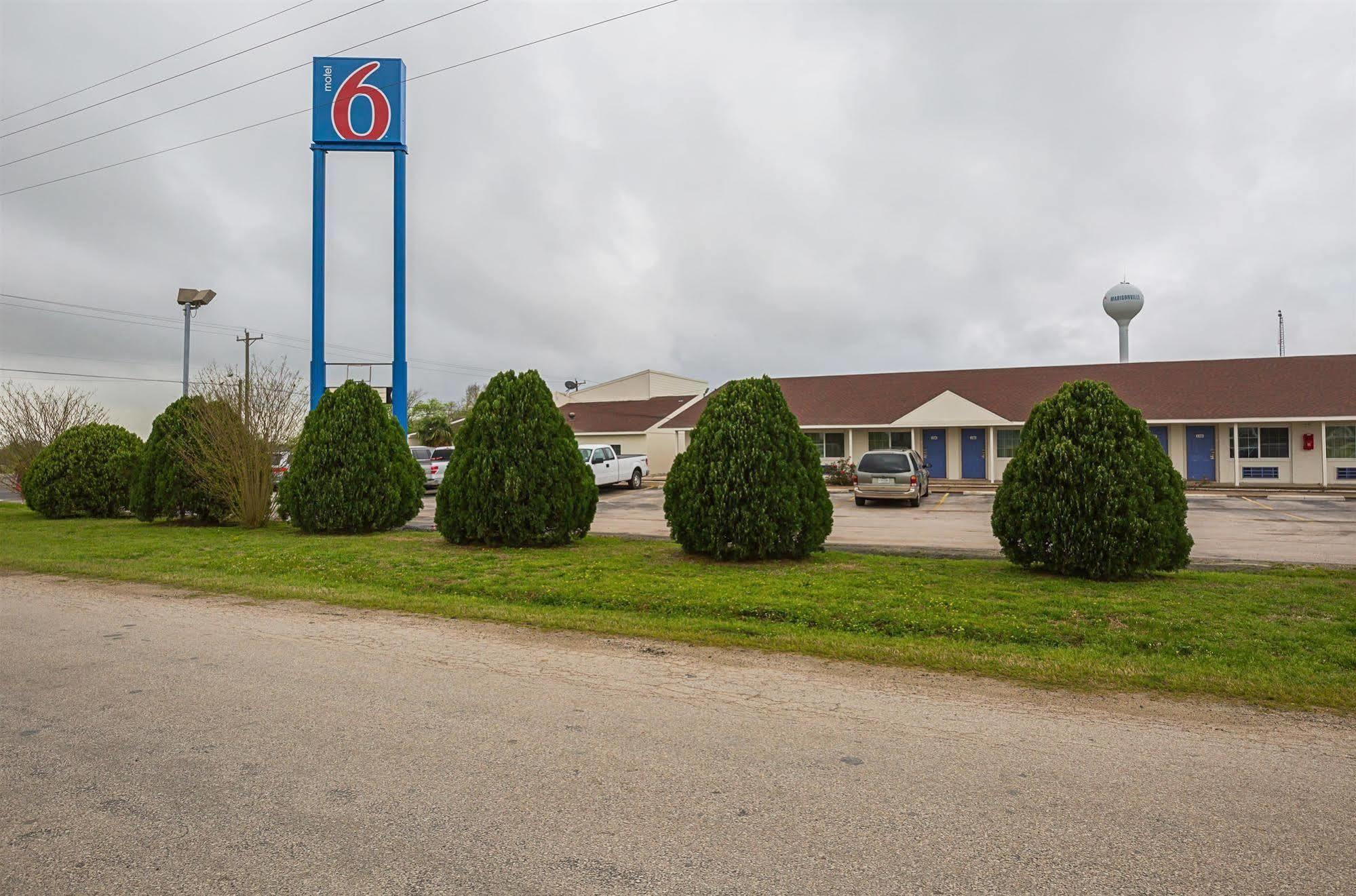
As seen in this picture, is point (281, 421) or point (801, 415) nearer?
point (281, 421)

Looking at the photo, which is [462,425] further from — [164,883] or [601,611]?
[164,883]

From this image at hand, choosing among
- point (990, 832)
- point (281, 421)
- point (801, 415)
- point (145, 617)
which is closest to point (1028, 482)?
point (990, 832)

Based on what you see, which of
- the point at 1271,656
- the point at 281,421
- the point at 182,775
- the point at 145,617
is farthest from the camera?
the point at 281,421

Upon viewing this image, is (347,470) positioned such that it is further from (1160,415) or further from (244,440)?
(1160,415)

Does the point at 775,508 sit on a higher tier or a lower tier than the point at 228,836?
higher

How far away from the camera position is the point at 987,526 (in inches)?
681

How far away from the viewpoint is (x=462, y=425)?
13.2 meters

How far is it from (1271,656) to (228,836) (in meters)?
6.87

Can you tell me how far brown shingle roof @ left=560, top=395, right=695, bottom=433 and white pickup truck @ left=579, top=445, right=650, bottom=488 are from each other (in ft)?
30.0

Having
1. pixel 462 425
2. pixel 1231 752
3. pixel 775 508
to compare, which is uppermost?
pixel 462 425

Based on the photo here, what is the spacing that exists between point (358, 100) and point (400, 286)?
4785mm

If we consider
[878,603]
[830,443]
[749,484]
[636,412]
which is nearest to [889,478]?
[749,484]

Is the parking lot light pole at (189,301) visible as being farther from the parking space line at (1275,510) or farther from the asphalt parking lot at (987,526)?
the parking space line at (1275,510)

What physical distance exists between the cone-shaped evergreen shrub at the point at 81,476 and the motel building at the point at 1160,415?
21.2 meters
